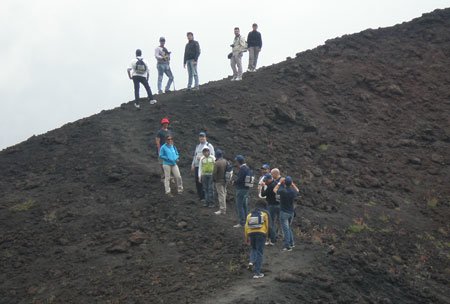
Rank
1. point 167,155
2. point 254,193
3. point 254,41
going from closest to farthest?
point 167,155, point 254,193, point 254,41

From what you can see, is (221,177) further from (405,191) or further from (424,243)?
(405,191)

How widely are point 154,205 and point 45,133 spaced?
8.74 meters

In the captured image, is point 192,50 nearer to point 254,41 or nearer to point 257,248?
point 254,41

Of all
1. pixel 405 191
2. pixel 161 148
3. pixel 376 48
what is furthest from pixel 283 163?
pixel 376 48

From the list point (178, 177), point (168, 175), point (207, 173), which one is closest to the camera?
point (207, 173)

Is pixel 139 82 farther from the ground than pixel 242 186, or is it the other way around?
pixel 139 82

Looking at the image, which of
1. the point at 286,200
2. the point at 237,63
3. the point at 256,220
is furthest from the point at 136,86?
the point at 256,220

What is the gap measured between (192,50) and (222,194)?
882 cm

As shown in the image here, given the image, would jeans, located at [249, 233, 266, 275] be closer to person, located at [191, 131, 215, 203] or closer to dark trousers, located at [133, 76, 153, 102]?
person, located at [191, 131, 215, 203]

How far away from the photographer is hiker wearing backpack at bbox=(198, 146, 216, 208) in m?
15.2

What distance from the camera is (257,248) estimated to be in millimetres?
11703

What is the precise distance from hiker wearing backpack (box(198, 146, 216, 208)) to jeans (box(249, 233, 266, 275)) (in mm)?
3858

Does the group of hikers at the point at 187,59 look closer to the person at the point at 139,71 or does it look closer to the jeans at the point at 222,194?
the person at the point at 139,71

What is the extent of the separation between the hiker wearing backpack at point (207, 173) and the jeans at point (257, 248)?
3.86 m
